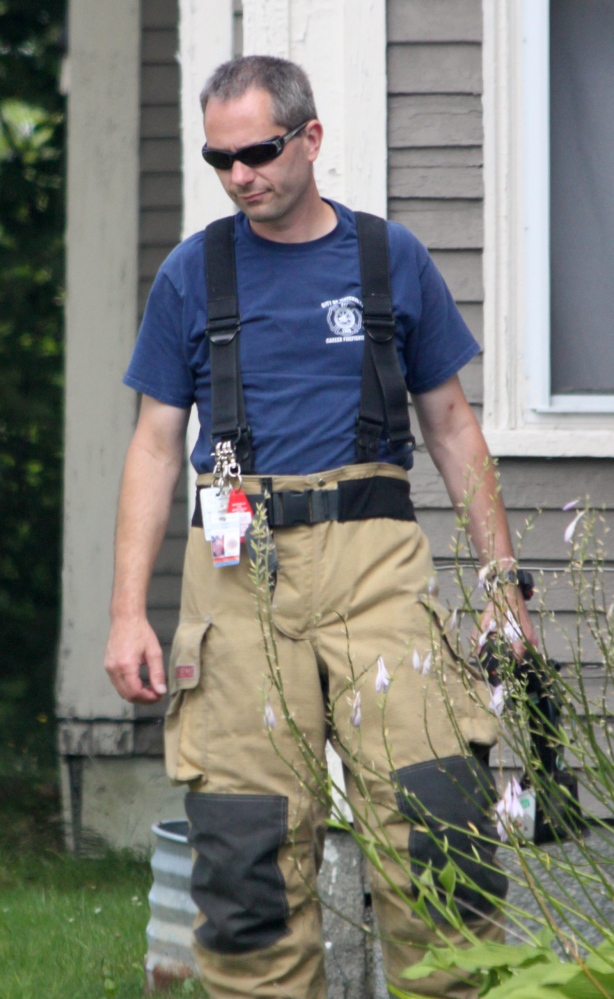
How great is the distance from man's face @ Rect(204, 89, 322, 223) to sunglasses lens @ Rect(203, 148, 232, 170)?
0.01 metres

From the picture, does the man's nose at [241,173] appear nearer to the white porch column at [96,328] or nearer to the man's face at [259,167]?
the man's face at [259,167]

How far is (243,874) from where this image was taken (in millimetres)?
2447

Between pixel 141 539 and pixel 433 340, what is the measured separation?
29.2 inches

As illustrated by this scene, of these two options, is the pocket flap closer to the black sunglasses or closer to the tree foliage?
the black sunglasses

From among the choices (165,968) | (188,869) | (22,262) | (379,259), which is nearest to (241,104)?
(379,259)

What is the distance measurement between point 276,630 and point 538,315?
168 cm

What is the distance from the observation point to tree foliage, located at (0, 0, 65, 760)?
7.16m

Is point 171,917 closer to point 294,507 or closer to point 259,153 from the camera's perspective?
point 294,507

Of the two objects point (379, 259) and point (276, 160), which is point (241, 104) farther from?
point (379, 259)

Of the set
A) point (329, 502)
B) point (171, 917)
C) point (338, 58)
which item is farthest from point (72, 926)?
point (338, 58)

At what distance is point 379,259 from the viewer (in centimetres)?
264

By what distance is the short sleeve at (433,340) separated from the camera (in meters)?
2.74

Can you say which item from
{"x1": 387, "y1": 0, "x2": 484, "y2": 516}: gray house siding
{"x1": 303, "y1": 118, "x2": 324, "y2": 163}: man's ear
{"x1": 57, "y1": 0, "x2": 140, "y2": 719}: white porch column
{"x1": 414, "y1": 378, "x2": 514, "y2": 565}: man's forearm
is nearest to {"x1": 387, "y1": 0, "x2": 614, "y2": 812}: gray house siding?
{"x1": 387, "y1": 0, "x2": 484, "y2": 516}: gray house siding

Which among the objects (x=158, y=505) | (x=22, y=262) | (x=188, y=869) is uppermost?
(x=22, y=262)
